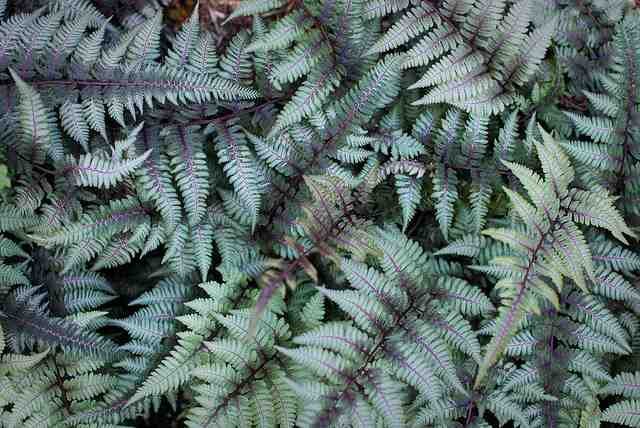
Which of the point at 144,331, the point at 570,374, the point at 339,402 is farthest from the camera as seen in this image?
the point at 144,331

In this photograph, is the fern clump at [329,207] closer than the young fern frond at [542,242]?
No

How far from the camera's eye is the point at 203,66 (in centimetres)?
424

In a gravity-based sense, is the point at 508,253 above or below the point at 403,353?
above

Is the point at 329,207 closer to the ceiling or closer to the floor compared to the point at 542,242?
closer to the floor

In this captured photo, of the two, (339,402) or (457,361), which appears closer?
(339,402)

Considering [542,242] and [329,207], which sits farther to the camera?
[329,207]

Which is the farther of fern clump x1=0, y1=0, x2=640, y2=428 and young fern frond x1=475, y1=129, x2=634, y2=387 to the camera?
→ fern clump x1=0, y1=0, x2=640, y2=428

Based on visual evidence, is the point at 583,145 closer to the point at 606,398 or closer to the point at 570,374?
the point at 570,374

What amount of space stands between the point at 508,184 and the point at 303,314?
5.85 ft

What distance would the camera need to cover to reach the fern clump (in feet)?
12.5

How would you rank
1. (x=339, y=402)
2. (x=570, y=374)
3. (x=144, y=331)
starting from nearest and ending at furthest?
(x=339, y=402)
(x=570, y=374)
(x=144, y=331)

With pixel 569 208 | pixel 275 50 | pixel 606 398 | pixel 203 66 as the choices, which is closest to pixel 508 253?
pixel 569 208

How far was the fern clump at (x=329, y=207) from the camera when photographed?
12.5ft

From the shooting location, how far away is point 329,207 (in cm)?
374
